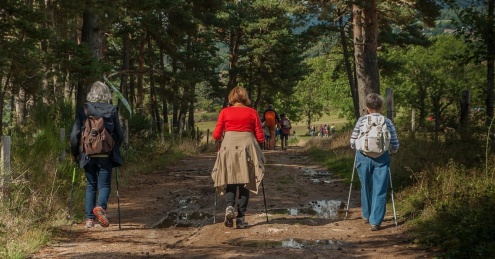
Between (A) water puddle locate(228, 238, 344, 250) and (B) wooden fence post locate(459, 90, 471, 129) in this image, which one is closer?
(A) water puddle locate(228, 238, 344, 250)

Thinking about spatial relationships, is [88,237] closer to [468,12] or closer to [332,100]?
[468,12]

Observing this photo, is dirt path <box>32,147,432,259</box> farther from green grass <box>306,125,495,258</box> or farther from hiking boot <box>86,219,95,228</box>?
green grass <box>306,125,495,258</box>

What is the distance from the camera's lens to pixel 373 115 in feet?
27.0

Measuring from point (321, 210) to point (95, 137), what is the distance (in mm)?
3914

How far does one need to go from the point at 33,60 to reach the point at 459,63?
27.6ft

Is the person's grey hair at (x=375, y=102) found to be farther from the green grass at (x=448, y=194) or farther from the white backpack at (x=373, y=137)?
the green grass at (x=448, y=194)

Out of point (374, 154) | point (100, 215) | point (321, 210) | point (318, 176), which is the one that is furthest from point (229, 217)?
point (318, 176)

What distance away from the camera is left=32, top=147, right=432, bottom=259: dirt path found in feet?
21.5

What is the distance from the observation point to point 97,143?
7.86 meters

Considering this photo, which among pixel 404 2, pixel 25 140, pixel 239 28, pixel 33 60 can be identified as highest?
pixel 239 28

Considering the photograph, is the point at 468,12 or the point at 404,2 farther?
the point at 404,2

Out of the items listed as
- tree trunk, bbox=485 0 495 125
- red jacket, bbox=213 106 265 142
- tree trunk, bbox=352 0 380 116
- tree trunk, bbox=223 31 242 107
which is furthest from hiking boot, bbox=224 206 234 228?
tree trunk, bbox=223 31 242 107

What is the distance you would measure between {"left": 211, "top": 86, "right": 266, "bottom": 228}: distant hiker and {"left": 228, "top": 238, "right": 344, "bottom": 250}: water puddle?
97 centimetres

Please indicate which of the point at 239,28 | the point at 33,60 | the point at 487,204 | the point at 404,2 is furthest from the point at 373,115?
the point at 239,28
